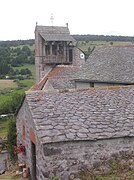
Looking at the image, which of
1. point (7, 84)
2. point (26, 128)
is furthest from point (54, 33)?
point (7, 84)

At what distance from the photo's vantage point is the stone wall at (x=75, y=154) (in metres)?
9.65

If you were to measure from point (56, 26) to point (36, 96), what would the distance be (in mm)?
27499

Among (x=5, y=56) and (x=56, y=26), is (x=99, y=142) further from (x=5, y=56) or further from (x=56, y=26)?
(x=5, y=56)

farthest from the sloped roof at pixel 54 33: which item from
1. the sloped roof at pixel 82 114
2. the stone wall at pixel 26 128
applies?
the sloped roof at pixel 82 114

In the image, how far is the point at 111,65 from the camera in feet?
71.0

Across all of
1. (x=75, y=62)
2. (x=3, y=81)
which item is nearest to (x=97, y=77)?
(x=75, y=62)

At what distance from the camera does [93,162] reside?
10.0 metres

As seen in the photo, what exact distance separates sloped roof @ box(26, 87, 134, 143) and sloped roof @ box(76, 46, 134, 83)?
6979mm

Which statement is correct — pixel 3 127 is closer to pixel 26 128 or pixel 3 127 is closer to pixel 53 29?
pixel 53 29

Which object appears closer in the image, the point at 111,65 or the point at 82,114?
the point at 82,114

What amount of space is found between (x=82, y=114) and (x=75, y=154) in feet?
5.32

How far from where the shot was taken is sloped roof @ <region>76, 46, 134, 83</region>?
20.2 metres

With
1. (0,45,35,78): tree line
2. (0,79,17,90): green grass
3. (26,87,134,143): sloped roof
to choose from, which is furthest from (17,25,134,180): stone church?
(0,45,35,78): tree line

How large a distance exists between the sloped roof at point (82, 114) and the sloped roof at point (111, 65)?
22.9 feet
